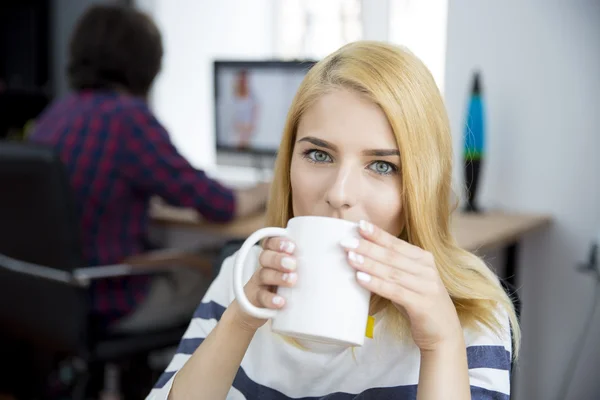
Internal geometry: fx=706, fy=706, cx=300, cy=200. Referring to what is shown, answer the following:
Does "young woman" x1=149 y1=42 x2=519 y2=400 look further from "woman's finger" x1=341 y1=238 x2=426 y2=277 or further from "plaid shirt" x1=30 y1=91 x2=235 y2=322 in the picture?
"plaid shirt" x1=30 y1=91 x2=235 y2=322

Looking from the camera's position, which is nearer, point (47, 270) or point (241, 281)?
point (241, 281)

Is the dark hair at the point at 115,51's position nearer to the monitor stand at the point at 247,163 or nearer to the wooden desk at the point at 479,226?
the wooden desk at the point at 479,226

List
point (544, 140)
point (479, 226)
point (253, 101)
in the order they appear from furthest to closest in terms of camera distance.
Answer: point (253, 101) < point (544, 140) < point (479, 226)

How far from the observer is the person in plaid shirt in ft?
6.38

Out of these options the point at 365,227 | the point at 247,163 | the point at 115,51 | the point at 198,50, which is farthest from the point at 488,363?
the point at 198,50

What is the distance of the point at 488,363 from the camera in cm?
82

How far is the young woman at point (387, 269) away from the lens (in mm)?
719

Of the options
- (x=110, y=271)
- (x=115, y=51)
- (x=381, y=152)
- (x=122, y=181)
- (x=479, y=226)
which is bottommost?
(x=110, y=271)

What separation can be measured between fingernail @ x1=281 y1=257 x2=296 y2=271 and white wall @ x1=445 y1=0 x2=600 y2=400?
5.28 feet

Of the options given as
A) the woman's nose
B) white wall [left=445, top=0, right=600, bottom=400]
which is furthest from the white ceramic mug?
white wall [left=445, top=0, right=600, bottom=400]

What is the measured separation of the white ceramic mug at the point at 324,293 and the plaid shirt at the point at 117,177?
138 cm

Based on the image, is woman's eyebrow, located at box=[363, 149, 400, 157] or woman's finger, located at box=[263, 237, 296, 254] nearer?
woman's finger, located at box=[263, 237, 296, 254]

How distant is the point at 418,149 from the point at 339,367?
298 millimetres

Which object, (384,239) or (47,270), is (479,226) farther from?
(384,239)
